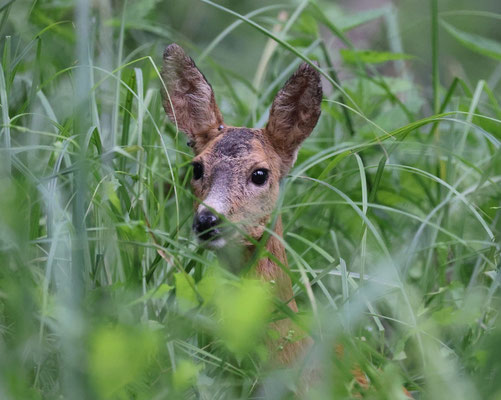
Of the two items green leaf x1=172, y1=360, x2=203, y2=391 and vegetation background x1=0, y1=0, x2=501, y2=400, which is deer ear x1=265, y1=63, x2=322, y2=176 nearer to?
vegetation background x1=0, y1=0, x2=501, y2=400

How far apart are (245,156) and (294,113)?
35cm

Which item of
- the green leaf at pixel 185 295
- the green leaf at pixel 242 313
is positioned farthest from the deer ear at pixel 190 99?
the green leaf at pixel 242 313

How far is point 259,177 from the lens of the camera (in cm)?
280

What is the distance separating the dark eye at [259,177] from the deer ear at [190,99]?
1.01ft

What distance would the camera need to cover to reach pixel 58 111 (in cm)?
337

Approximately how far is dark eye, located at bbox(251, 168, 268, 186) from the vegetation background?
114 millimetres

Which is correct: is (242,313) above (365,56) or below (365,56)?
below

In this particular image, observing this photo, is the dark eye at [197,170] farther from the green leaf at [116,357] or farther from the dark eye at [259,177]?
the green leaf at [116,357]

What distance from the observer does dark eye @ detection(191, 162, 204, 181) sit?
2838mm

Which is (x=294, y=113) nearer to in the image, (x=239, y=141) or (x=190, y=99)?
(x=239, y=141)

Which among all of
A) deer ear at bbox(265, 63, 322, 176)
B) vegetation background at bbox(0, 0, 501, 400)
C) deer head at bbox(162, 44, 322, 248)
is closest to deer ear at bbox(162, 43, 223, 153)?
deer head at bbox(162, 44, 322, 248)

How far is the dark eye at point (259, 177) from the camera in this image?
2789mm

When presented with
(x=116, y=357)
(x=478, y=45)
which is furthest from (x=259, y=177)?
(x=478, y=45)

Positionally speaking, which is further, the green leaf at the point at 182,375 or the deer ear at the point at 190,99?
the deer ear at the point at 190,99
